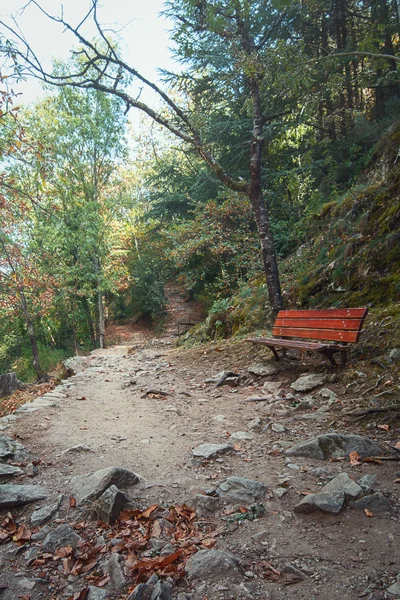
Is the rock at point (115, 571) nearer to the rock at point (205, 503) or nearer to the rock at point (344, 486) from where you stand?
the rock at point (205, 503)

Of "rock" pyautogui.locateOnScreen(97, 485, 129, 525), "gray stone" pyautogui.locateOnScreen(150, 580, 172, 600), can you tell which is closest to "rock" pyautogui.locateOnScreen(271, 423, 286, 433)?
"rock" pyautogui.locateOnScreen(97, 485, 129, 525)

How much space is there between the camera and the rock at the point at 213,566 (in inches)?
75.4

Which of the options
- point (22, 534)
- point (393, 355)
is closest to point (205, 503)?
point (22, 534)

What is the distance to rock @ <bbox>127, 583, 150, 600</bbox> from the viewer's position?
69.4 inches

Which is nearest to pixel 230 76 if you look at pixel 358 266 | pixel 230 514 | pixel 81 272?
pixel 358 266

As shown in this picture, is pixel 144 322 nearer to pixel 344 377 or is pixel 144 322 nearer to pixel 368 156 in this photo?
pixel 368 156

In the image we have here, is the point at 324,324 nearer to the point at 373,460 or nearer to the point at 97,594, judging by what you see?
the point at 373,460

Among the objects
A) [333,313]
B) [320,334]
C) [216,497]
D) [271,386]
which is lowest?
[271,386]

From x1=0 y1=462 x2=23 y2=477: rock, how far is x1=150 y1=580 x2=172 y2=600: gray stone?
84.9 inches

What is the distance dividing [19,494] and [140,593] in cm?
163

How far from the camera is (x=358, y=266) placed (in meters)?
6.88

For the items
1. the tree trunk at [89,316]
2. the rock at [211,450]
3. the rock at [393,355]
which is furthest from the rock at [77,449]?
the tree trunk at [89,316]

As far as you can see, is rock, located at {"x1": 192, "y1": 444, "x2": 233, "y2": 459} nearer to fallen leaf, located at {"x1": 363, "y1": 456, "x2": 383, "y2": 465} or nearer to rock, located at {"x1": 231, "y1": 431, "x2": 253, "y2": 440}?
rock, located at {"x1": 231, "y1": 431, "x2": 253, "y2": 440}

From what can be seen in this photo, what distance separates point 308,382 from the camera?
199 inches
